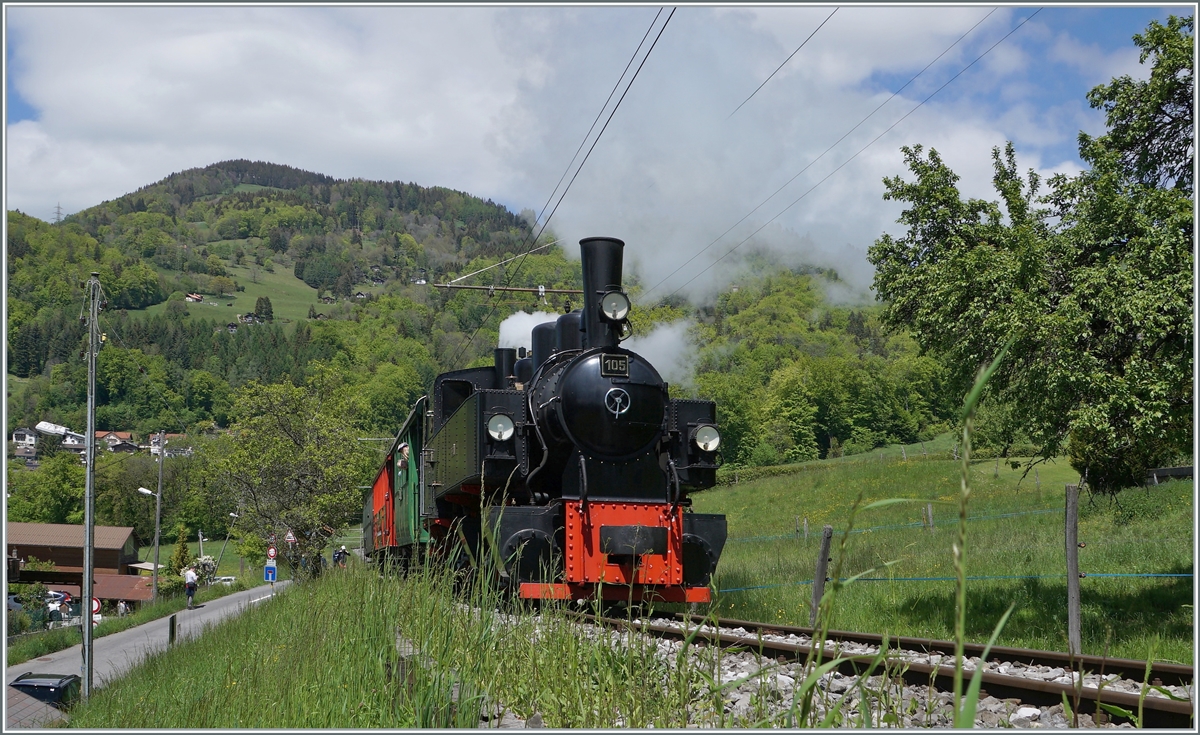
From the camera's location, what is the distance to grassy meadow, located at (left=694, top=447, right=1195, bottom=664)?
942cm

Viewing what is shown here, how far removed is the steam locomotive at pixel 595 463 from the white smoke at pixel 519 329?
18.0 ft

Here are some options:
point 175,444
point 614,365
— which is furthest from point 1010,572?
point 175,444

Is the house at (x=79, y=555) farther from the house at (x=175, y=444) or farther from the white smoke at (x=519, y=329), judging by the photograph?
the white smoke at (x=519, y=329)

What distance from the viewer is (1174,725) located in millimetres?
4375

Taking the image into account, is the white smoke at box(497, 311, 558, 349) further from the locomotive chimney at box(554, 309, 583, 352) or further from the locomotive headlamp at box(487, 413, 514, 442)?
the locomotive headlamp at box(487, 413, 514, 442)

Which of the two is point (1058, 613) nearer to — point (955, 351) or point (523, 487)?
point (955, 351)

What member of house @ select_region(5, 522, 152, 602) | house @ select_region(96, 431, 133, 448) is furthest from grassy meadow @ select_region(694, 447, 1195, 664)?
house @ select_region(96, 431, 133, 448)

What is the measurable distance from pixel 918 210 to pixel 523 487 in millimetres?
6612

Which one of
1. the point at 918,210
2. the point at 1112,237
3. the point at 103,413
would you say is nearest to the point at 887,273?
the point at 918,210

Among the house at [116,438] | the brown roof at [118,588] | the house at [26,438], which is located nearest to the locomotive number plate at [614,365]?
the brown roof at [118,588]

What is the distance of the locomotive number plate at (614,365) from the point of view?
1044 cm

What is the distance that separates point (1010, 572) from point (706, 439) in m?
6.78

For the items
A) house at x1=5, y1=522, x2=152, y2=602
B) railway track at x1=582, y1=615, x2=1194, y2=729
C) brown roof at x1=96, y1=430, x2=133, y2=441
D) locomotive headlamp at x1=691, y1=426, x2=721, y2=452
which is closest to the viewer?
railway track at x1=582, y1=615, x2=1194, y2=729

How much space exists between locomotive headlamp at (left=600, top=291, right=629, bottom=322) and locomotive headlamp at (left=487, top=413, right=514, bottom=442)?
1.76 metres
